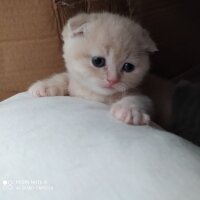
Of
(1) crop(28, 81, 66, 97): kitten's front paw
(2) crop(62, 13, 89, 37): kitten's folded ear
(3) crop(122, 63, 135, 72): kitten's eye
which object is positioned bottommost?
(1) crop(28, 81, 66, 97): kitten's front paw

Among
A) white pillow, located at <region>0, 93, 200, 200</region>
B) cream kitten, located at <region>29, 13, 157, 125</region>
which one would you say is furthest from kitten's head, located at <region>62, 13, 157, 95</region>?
white pillow, located at <region>0, 93, 200, 200</region>

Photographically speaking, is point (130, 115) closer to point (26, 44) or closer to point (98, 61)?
point (98, 61)

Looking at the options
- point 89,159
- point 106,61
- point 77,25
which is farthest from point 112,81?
point 89,159

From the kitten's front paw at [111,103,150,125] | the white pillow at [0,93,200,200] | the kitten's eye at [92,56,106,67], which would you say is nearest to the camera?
the white pillow at [0,93,200,200]

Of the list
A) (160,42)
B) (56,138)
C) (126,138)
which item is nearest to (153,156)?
(126,138)

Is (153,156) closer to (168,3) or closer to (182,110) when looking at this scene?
(182,110)

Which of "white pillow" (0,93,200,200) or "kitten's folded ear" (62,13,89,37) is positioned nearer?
"white pillow" (0,93,200,200)

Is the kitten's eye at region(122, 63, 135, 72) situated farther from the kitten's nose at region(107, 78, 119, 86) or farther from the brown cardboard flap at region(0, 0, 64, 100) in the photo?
the brown cardboard flap at region(0, 0, 64, 100)

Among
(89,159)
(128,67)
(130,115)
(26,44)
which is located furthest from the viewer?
(26,44)
